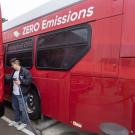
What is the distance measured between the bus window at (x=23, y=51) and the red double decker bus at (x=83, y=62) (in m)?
Answer: 0.05

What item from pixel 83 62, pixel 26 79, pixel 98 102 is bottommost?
pixel 98 102

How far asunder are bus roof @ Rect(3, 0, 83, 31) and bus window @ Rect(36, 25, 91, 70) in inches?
20.8

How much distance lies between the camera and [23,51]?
7.04m

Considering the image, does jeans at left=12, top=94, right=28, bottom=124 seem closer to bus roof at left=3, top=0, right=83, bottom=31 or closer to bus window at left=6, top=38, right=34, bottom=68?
bus window at left=6, top=38, right=34, bottom=68

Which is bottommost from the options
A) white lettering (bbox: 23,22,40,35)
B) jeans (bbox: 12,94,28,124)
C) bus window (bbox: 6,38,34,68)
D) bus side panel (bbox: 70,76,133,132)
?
jeans (bbox: 12,94,28,124)

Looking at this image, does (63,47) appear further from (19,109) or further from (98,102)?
(19,109)

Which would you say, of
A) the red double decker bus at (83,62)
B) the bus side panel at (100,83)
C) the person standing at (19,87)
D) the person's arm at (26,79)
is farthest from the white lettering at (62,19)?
the person's arm at (26,79)

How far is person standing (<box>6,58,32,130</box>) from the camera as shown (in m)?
6.11

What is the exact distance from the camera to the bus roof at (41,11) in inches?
214

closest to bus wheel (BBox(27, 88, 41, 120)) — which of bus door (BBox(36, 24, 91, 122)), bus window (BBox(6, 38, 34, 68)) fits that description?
bus door (BBox(36, 24, 91, 122))

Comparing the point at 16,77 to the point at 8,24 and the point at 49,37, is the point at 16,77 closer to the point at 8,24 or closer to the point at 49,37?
the point at 49,37

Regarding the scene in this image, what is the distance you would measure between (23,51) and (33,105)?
1.51m

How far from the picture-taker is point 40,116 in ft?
21.1

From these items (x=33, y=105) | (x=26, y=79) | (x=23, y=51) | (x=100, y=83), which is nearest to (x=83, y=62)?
(x=100, y=83)
